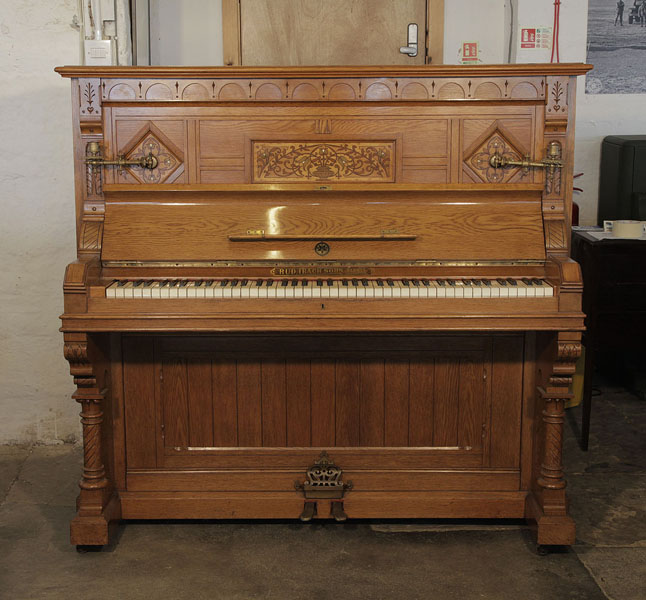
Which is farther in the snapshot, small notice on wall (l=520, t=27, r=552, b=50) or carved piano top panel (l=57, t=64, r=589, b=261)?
small notice on wall (l=520, t=27, r=552, b=50)

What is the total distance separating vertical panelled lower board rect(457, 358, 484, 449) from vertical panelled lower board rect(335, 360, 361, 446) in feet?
1.22

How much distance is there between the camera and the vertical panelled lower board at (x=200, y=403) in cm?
311

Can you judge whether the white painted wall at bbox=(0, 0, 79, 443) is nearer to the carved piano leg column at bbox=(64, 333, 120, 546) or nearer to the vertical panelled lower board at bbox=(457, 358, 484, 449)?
the carved piano leg column at bbox=(64, 333, 120, 546)

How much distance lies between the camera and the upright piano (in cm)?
279

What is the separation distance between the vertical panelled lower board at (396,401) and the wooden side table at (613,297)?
115 centimetres

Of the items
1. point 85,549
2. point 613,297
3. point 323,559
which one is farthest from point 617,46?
point 85,549

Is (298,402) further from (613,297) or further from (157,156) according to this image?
(613,297)

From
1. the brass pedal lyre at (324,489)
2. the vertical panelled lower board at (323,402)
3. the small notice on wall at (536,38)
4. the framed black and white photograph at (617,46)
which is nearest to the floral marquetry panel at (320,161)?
the vertical panelled lower board at (323,402)

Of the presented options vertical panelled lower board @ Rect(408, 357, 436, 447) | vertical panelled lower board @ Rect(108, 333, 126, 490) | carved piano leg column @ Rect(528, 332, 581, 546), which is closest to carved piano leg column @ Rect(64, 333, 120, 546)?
vertical panelled lower board @ Rect(108, 333, 126, 490)

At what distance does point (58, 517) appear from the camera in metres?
3.26

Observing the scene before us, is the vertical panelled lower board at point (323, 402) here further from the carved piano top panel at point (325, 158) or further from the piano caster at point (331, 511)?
the carved piano top panel at point (325, 158)

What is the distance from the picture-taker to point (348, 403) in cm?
315

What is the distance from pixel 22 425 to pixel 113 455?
1003 mm

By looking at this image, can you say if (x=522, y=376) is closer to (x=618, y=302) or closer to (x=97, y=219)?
(x=618, y=302)
